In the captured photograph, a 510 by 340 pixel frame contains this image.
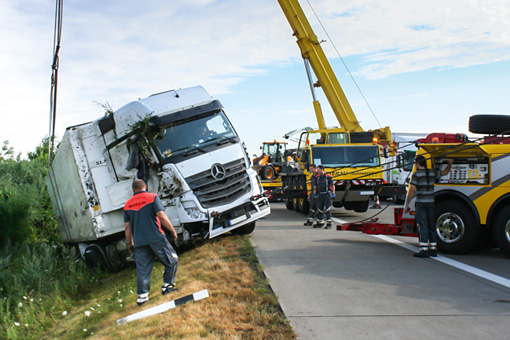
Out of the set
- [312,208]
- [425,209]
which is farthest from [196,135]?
[312,208]

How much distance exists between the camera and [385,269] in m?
7.93

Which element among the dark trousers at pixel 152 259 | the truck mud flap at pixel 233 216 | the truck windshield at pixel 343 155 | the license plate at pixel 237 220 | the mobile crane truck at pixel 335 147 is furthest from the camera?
the truck windshield at pixel 343 155

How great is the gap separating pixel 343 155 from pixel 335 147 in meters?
0.40

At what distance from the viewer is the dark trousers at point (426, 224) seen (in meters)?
8.96

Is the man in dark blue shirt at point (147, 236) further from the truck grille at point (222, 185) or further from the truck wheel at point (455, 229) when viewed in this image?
the truck wheel at point (455, 229)

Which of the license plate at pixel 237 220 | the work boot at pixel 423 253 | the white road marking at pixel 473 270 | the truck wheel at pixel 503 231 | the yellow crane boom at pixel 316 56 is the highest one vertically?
the yellow crane boom at pixel 316 56

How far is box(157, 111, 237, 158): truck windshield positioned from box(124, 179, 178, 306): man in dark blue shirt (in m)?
3.42

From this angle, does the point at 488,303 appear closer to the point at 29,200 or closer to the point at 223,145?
the point at 223,145

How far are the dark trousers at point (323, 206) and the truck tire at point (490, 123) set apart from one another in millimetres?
5197

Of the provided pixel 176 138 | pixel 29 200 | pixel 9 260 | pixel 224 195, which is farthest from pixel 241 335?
pixel 29 200

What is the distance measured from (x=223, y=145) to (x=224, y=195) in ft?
3.54

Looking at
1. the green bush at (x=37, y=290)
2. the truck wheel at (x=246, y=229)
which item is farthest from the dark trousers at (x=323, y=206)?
the green bush at (x=37, y=290)

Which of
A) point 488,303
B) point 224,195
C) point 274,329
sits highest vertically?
point 224,195

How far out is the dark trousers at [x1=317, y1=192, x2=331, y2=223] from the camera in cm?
1412
